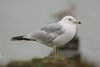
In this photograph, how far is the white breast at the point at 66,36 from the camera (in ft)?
16.2

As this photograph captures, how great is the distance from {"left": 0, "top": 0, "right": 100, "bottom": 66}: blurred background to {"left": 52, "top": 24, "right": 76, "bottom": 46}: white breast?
3.30 m

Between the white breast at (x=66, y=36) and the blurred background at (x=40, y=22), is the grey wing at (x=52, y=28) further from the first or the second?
the blurred background at (x=40, y=22)

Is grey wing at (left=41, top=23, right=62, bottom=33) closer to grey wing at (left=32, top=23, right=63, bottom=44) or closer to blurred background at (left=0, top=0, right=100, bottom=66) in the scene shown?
grey wing at (left=32, top=23, right=63, bottom=44)

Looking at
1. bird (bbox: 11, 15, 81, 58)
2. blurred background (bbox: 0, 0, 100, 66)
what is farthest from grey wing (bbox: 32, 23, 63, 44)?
blurred background (bbox: 0, 0, 100, 66)

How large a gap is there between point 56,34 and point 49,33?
77mm

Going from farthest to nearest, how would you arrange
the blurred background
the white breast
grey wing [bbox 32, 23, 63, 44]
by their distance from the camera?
1. the blurred background
2. grey wing [bbox 32, 23, 63, 44]
3. the white breast

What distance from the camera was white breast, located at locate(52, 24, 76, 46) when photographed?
493 centimetres

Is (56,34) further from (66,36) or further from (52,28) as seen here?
(66,36)

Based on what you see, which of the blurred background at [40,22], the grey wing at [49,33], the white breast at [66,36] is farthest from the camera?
the blurred background at [40,22]

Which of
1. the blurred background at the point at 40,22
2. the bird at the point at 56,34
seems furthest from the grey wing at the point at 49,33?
the blurred background at the point at 40,22

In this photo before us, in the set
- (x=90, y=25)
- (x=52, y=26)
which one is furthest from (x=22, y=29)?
(x=52, y=26)

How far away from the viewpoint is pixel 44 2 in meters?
9.31

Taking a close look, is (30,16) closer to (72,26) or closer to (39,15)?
(39,15)

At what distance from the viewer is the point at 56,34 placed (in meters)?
5.08
